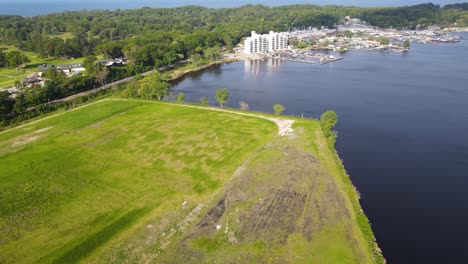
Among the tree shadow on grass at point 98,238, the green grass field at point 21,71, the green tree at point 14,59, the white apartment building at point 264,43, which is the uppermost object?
the white apartment building at point 264,43

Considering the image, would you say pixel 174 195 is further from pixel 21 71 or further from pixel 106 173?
pixel 21 71

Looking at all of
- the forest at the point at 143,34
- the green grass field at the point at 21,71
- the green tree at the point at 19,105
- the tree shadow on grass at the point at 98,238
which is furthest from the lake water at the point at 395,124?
the green grass field at the point at 21,71

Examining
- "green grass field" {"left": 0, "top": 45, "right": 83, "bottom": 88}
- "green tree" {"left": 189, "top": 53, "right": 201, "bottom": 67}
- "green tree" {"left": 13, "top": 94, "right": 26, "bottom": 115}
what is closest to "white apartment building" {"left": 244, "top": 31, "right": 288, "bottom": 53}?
"green tree" {"left": 189, "top": 53, "right": 201, "bottom": 67}

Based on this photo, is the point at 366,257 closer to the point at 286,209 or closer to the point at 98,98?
the point at 286,209

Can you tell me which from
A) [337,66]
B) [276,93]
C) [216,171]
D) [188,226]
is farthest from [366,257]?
[337,66]

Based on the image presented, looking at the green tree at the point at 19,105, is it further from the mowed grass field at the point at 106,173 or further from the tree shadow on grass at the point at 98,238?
the tree shadow on grass at the point at 98,238

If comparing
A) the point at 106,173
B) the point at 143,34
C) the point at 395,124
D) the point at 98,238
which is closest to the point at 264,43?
the point at 143,34

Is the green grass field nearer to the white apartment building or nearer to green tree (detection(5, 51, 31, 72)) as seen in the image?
green tree (detection(5, 51, 31, 72))
